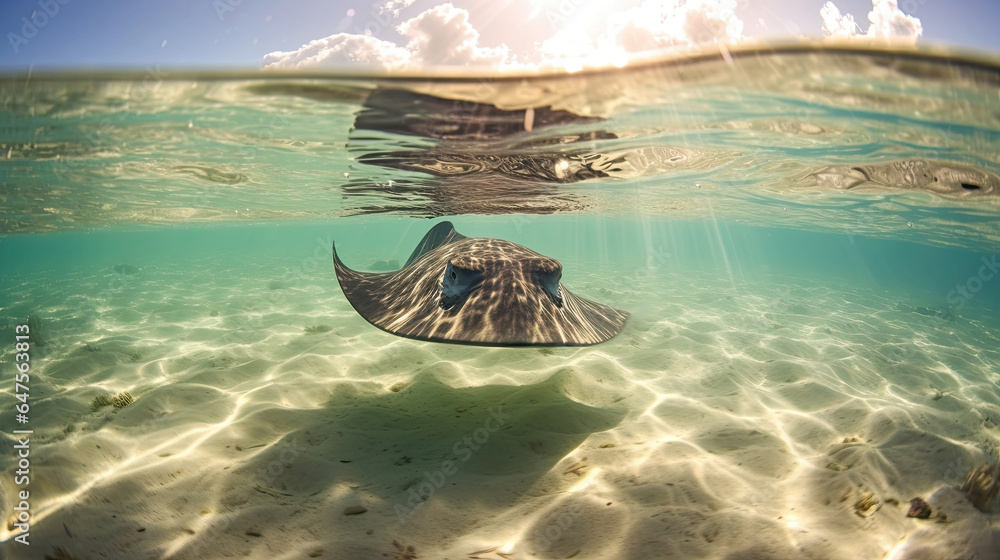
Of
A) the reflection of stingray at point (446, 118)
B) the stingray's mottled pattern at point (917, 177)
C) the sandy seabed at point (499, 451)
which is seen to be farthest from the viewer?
the stingray's mottled pattern at point (917, 177)

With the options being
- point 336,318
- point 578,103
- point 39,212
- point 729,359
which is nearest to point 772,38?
point 578,103

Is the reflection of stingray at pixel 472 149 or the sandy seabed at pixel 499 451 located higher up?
the reflection of stingray at pixel 472 149

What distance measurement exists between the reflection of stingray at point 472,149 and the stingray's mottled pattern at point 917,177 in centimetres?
751

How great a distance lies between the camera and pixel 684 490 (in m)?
3.59

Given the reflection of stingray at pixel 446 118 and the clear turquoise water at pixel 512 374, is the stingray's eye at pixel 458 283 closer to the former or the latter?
the clear turquoise water at pixel 512 374

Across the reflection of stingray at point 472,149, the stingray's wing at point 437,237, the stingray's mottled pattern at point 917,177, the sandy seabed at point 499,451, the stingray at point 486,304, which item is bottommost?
the sandy seabed at point 499,451

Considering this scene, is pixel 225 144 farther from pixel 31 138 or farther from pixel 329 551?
pixel 329 551

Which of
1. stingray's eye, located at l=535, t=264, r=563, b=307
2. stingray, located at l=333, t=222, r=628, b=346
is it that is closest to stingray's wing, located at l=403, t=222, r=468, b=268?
stingray, located at l=333, t=222, r=628, b=346

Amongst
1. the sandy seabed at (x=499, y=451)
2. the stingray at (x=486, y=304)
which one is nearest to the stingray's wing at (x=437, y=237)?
the sandy seabed at (x=499, y=451)

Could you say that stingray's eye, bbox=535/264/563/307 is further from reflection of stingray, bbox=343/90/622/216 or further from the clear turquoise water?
reflection of stingray, bbox=343/90/622/216

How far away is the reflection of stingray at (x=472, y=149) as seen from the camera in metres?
7.73

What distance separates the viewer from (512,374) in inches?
286

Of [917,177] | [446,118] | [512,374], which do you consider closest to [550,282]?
[512,374]

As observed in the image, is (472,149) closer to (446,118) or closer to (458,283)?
(446,118)
